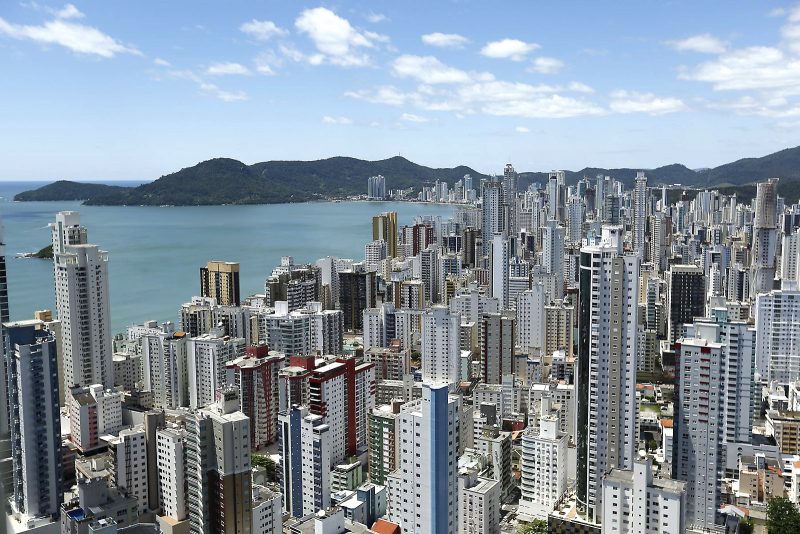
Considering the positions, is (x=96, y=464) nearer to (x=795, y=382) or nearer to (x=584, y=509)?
(x=584, y=509)

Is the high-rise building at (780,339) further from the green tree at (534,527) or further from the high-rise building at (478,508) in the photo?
the high-rise building at (478,508)

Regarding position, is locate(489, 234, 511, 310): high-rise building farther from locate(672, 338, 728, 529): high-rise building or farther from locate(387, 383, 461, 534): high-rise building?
locate(387, 383, 461, 534): high-rise building

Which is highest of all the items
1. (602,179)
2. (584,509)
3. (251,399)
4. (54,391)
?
(602,179)

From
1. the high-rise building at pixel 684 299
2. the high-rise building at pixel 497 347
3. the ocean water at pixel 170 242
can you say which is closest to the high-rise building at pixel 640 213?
the high-rise building at pixel 684 299

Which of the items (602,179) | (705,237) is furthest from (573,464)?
(602,179)

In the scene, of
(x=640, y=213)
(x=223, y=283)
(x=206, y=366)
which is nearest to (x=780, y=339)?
(x=206, y=366)

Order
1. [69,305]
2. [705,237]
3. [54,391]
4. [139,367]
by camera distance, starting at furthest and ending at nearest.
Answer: [705,237] → [139,367] → [69,305] → [54,391]
